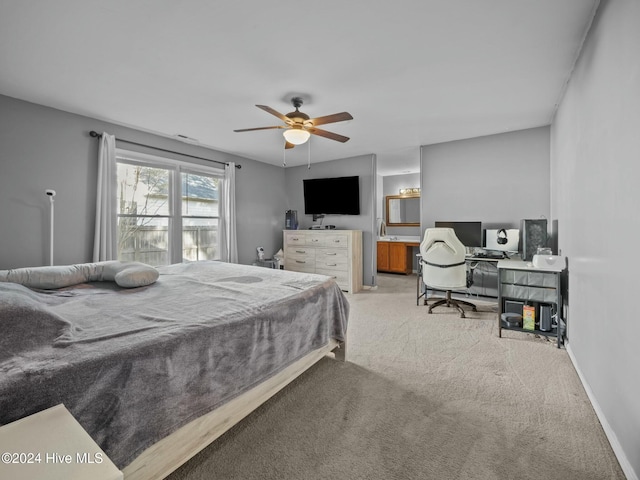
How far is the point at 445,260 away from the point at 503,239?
37.3 inches

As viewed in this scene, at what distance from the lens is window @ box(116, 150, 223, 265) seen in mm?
3992

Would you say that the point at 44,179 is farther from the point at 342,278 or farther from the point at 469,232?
the point at 469,232

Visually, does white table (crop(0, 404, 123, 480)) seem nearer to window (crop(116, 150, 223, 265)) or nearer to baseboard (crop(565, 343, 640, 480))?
baseboard (crop(565, 343, 640, 480))

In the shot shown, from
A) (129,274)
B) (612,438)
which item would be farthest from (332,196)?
(612,438)

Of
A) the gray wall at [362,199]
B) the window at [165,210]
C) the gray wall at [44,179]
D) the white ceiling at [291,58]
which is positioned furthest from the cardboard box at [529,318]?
the gray wall at [44,179]

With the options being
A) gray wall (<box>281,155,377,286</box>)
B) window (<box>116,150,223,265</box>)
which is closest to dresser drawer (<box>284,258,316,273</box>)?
gray wall (<box>281,155,377,286</box>)

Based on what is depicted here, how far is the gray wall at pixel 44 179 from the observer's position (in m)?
2.94

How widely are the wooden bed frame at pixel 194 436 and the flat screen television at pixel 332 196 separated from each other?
13.4 feet

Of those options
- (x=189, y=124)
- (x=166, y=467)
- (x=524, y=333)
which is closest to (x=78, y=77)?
(x=189, y=124)

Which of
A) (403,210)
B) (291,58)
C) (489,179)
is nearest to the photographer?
(291,58)

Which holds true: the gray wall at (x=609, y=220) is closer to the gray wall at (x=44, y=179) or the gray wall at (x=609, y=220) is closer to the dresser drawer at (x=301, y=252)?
the dresser drawer at (x=301, y=252)

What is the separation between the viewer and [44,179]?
317cm

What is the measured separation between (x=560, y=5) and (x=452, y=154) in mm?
2810

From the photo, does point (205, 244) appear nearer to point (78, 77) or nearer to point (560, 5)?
point (78, 77)
